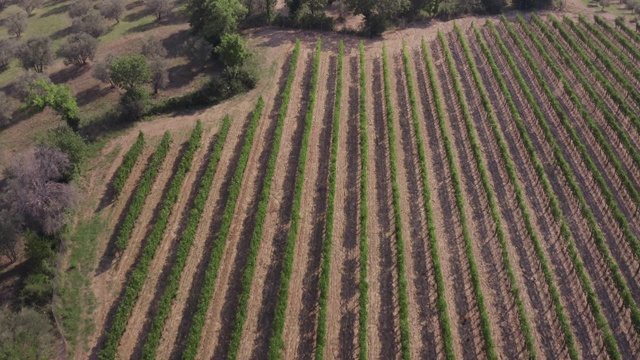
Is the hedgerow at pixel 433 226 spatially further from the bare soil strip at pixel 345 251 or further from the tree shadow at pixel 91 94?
the tree shadow at pixel 91 94

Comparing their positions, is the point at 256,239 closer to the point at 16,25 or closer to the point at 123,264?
the point at 123,264

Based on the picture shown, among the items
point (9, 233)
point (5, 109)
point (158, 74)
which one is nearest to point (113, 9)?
point (158, 74)

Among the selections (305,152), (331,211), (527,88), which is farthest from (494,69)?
(331,211)

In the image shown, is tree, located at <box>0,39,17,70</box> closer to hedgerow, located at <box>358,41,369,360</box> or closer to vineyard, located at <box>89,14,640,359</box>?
vineyard, located at <box>89,14,640,359</box>

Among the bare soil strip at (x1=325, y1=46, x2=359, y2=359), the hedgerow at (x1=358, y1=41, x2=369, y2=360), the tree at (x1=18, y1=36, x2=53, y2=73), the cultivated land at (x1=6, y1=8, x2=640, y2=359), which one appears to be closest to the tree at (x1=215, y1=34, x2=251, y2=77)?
the cultivated land at (x1=6, y1=8, x2=640, y2=359)

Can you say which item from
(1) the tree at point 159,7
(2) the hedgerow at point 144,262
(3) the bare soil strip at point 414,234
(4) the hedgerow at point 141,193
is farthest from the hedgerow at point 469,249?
(1) the tree at point 159,7

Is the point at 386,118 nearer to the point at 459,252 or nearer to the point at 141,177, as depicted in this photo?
the point at 459,252
